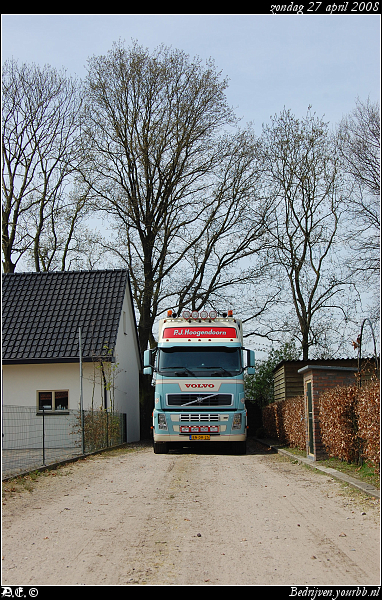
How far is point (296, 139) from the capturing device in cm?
3120

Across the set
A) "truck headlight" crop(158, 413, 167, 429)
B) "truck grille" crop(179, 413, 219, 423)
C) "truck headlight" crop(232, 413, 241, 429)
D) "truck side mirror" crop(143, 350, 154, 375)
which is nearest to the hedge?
"truck headlight" crop(232, 413, 241, 429)

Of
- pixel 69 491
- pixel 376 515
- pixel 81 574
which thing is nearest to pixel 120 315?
pixel 69 491

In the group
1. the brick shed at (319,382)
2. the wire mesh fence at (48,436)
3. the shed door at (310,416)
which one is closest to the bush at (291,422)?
the shed door at (310,416)

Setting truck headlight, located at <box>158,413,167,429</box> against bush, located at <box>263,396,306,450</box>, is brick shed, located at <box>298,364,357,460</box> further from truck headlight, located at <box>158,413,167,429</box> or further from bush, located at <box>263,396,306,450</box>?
truck headlight, located at <box>158,413,167,429</box>

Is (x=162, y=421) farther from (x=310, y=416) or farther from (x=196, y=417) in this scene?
(x=310, y=416)

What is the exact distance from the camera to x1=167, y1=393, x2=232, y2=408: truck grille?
637 inches

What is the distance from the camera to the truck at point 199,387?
1617 centimetres

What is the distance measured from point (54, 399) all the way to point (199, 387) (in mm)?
8659

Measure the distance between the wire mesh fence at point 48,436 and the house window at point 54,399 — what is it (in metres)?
2.34

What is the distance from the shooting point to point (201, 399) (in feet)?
53.0

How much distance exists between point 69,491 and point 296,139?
82.5 ft

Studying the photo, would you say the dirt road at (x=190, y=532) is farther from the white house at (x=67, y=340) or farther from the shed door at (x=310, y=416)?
the white house at (x=67, y=340)

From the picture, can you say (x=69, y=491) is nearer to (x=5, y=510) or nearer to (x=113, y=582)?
(x=5, y=510)

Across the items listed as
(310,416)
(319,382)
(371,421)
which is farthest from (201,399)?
(371,421)
